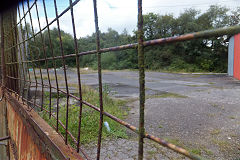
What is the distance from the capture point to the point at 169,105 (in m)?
4.79

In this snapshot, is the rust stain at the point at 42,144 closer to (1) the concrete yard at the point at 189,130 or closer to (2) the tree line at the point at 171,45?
(2) the tree line at the point at 171,45

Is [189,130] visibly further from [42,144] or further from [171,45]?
[42,144]

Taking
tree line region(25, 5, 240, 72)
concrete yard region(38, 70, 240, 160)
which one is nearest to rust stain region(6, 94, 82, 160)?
tree line region(25, 5, 240, 72)

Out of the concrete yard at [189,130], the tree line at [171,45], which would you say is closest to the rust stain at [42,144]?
the tree line at [171,45]

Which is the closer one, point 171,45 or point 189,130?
point 171,45

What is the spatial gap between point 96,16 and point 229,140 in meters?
2.85

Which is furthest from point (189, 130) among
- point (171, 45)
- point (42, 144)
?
point (42, 144)

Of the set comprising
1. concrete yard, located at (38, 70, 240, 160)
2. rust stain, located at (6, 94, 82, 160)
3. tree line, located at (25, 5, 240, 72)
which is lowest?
concrete yard, located at (38, 70, 240, 160)

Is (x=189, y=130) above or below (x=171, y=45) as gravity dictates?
below

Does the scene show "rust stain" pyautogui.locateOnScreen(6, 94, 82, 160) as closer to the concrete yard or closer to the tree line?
the tree line

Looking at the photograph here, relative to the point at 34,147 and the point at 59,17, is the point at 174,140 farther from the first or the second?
the point at 59,17

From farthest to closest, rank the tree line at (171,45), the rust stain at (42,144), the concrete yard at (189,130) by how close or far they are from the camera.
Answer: the concrete yard at (189,130), the tree line at (171,45), the rust stain at (42,144)

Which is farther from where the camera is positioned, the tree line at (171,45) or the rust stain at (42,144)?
the tree line at (171,45)

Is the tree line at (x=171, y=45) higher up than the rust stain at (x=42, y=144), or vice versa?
the tree line at (x=171, y=45)
